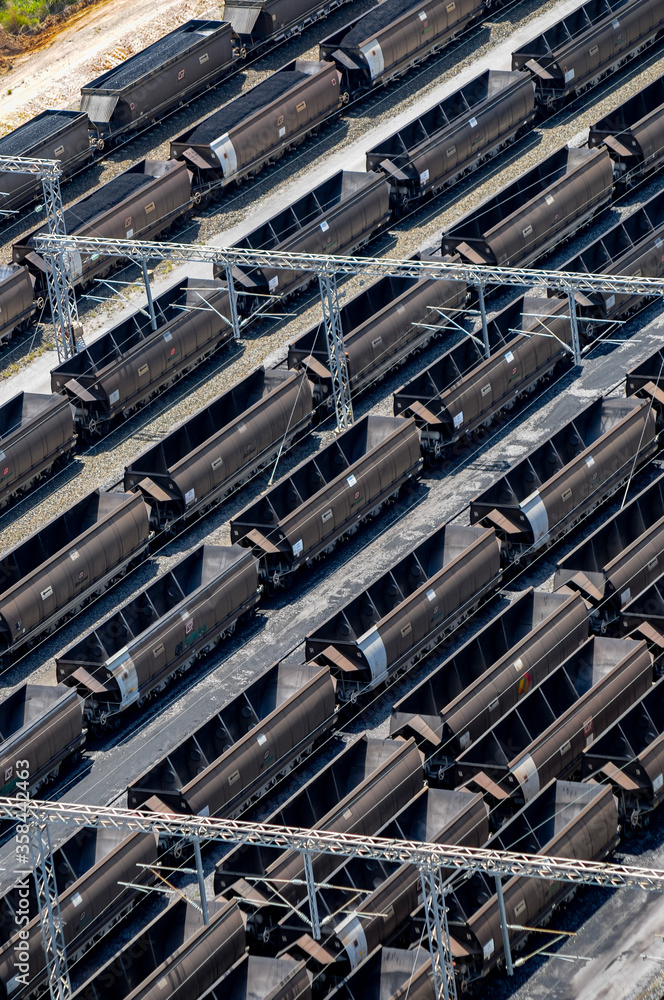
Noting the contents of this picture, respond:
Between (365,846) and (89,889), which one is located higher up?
(365,846)

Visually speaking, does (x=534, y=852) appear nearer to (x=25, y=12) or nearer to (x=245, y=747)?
(x=245, y=747)

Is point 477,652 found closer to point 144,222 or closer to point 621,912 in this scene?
point 621,912

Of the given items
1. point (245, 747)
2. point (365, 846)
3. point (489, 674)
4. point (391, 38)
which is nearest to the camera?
point (365, 846)

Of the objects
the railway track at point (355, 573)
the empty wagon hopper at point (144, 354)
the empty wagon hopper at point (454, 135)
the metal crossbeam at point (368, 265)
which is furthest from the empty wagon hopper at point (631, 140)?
the empty wagon hopper at point (144, 354)

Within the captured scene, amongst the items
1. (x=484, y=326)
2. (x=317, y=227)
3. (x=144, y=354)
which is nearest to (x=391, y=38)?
(x=317, y=227)

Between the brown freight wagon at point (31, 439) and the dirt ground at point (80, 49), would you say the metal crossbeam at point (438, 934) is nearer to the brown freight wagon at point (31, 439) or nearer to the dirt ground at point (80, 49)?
the brown freight wagon at point (31, 439)

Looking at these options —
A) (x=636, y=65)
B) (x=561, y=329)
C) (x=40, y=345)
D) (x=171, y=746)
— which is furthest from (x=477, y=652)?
(x=636, y=65)
